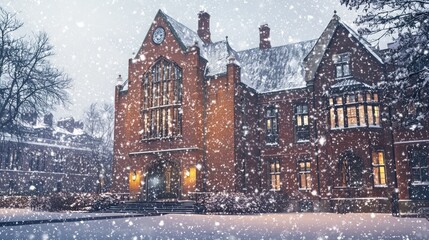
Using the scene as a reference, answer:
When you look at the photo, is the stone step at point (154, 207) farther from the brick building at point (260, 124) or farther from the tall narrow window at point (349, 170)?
the tall narrow window at point (349, 170)

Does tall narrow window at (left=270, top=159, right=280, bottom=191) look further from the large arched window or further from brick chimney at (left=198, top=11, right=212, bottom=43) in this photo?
brick chimney at (left=198, top=11, right=212, bottom=43)

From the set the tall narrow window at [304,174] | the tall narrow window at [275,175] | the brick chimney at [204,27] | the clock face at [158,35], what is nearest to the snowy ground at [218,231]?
the tall narrow window at [304,174]

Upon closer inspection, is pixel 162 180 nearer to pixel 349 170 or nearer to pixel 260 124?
pixel 260 124

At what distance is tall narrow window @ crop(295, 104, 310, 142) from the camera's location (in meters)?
29.0

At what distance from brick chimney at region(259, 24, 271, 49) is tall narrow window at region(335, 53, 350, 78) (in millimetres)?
9421

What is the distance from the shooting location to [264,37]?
1427 inches

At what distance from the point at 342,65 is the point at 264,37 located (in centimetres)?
1031

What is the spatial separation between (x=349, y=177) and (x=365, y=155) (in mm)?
1880

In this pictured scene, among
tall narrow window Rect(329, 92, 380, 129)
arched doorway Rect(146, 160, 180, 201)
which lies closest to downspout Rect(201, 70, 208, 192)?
arched doorway Rect(146, 160, 180, 201)

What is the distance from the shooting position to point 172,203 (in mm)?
27062

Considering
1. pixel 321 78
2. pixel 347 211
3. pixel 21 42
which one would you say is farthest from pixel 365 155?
pixel 21 42

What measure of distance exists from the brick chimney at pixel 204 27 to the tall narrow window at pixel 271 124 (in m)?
9.23

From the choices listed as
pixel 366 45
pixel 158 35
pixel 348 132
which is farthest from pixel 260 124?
pixel 158 35

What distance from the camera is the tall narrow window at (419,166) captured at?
23.9 m
